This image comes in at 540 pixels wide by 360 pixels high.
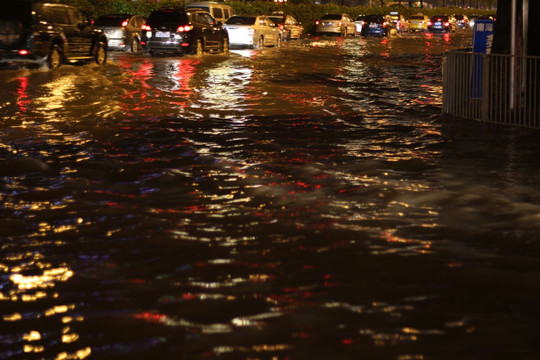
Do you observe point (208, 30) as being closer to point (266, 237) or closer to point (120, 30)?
point (120, 30)

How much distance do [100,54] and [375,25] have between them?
36.0m

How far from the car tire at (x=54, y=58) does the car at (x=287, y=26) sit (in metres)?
24.5

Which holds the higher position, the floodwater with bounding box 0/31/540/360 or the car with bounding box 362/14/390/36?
the car with bounding box 362/14/390/36

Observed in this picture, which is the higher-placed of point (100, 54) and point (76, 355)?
point (100, 54)

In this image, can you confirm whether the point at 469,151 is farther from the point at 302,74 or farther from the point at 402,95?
the point at 302,74

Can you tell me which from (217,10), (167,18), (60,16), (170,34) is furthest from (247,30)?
(60,16)

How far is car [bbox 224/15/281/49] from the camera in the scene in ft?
131

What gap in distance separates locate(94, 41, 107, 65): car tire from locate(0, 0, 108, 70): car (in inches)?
43.1

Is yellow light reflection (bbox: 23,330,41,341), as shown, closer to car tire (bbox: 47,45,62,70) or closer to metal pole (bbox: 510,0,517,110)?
metal pole (bbox: 510,0,517,110)

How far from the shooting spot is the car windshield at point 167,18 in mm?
33188

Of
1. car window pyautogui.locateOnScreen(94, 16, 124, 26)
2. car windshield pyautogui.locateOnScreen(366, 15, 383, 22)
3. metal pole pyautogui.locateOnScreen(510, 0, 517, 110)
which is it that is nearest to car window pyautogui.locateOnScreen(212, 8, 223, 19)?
car window pyautogui.locateOnScreen(94, 16, 124, 26)

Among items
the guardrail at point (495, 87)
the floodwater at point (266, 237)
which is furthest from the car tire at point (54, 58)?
the guardrail at point (495, 87)

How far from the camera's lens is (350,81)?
81.5 feet

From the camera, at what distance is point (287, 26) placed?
52219mm
